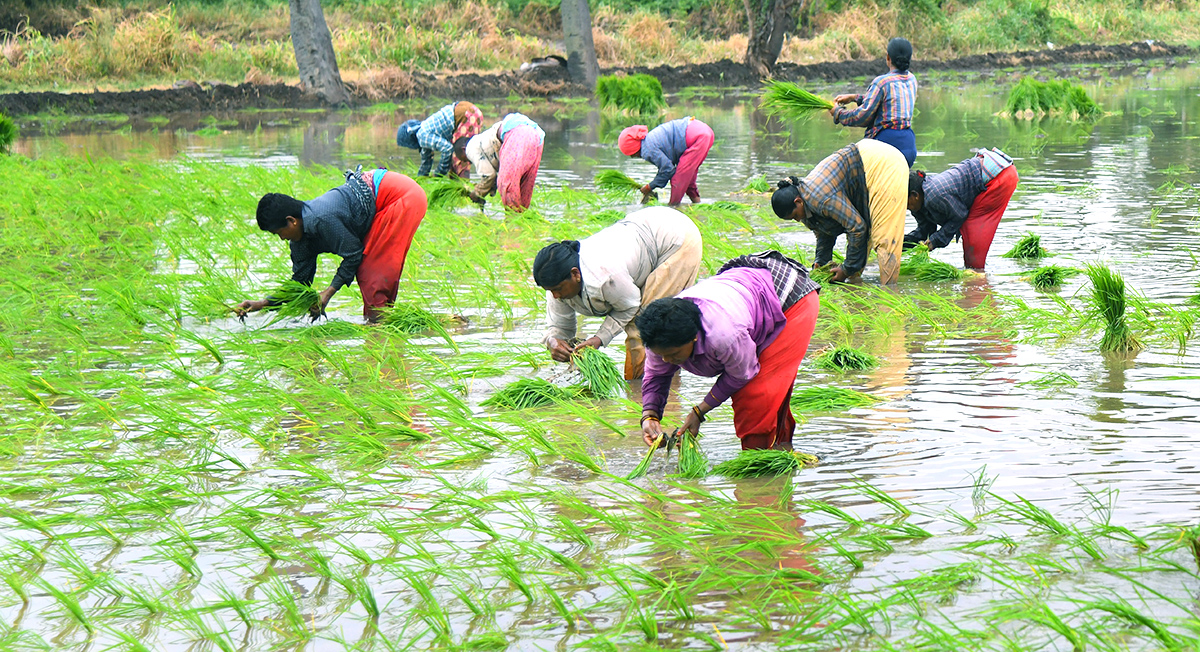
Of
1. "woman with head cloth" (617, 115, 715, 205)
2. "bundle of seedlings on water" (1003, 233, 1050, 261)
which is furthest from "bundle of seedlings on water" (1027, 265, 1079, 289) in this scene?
"woman with head cloth" (617, 115, 715, 205)

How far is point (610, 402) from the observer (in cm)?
441

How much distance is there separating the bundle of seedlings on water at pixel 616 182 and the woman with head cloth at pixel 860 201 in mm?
3316

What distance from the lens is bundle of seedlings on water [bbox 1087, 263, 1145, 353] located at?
15.1 feet

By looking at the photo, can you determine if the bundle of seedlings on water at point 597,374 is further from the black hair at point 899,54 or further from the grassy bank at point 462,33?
the grassy bank at point 462,33

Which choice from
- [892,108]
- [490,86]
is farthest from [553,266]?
[490,86]

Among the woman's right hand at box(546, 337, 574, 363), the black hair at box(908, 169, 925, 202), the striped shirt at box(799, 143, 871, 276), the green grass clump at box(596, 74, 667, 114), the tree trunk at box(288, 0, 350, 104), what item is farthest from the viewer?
the tree trunk at box(288, 0, 350, 104)

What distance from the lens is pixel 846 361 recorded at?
4.67 meters

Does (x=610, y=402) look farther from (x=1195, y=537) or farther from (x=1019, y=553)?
(x=1195, y=537)

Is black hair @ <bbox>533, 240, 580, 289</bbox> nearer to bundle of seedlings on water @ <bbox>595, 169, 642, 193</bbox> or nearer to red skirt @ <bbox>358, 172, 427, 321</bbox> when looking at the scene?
red skirt @ <bbox>358, 172, 427, 321</bbox>

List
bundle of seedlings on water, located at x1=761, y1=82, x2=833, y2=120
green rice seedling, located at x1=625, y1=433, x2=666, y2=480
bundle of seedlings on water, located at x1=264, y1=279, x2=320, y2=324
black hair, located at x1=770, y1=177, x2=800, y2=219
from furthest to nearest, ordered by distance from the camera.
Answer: bundle of seedlings on water, located at x1=761, y1=82, x2=833, y2=120
black hair, located at x1=770, y1=177, x2=800, y2=219
bundle of seedlings on water, located at x1=264, y1=279, x2=320, y2=324
green rice seedling, located at x1=625, y1=433, x2=666, y2=480

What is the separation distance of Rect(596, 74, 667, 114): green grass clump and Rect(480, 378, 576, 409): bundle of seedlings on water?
1352 centimetres

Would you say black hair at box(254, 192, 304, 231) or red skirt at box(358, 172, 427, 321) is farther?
red skirt at box(358, 172, 427, 321)

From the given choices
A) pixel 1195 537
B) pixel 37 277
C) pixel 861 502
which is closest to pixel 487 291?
pixel 37 277

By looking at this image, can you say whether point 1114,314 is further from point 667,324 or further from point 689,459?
point 667,324
